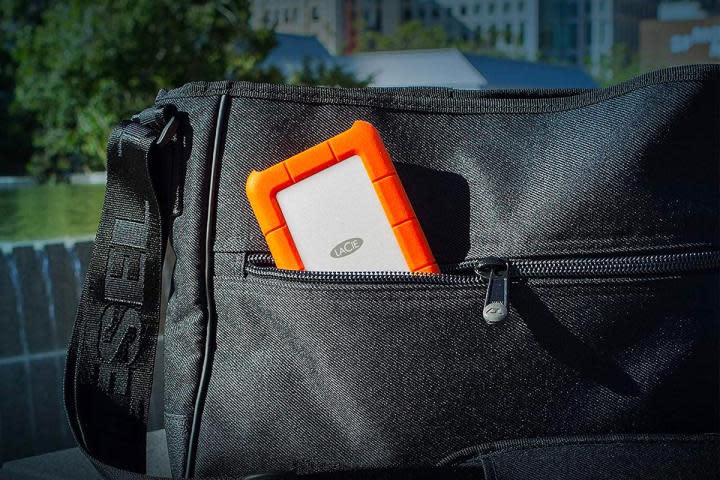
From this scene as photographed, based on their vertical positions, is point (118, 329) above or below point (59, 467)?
above

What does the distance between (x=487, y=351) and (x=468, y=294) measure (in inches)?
2.3

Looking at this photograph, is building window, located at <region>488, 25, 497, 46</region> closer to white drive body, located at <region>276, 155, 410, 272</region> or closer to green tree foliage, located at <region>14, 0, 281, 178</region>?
green tree foliage, located at <region>14, 0, 281, 178</region>

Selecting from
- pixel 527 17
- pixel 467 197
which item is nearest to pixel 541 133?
pixel 467 197

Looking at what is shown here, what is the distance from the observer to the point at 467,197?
83cm

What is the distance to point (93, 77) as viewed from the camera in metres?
6.44

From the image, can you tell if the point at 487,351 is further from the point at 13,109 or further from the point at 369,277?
the point at 13,109

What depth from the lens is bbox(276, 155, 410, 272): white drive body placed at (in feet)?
2.68

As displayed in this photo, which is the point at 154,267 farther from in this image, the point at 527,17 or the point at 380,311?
the point at 527,17

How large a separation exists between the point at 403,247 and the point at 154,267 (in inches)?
10.9

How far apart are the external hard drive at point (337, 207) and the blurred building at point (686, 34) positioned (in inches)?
153

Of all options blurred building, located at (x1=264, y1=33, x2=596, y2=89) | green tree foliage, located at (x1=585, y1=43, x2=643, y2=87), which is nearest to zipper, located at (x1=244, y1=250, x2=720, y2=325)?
blurred building, located at (x1=264, y1=33, x2=596, y2=89)

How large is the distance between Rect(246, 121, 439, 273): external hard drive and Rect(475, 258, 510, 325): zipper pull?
6 cm

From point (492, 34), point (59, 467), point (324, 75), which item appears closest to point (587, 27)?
point (492, 34)

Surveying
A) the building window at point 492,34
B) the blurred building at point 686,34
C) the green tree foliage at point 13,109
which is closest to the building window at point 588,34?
the building window at point 492,34
